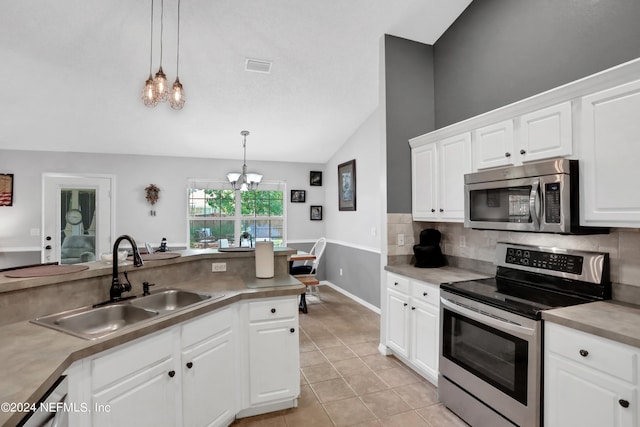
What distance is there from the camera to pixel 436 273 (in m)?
2.84

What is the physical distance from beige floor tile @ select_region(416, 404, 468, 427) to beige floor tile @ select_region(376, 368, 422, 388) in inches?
14.4

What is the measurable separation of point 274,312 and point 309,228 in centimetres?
424

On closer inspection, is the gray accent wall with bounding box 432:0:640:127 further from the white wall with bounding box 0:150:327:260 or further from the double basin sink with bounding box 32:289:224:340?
the white wall with bounding box 0:150:327:260

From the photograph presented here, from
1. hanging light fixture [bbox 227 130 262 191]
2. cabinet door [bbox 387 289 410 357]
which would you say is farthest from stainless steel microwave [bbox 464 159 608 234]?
hanging light fixture [bbox 227 130 262 191]

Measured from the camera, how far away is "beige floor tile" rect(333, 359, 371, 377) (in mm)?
2916

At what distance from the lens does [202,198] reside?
5922mm

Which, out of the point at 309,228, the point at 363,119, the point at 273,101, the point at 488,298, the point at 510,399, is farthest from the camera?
the point at 309,228

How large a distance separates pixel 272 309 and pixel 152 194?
4247mm

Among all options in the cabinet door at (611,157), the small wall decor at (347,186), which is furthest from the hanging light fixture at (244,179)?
the cabinet door at (611,157)

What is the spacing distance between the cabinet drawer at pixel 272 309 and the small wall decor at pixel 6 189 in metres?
5.04

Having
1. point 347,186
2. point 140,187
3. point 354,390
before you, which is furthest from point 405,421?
point 140,187

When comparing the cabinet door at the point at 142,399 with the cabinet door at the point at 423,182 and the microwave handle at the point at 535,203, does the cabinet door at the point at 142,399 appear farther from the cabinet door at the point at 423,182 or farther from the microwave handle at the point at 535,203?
the cabinet door at the point at 423,182

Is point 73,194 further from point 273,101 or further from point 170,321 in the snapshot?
point 170,321

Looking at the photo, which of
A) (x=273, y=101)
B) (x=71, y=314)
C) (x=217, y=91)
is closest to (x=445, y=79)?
(x=273, y=101)
